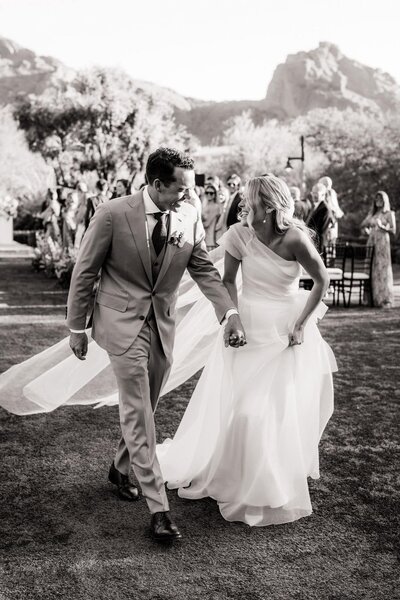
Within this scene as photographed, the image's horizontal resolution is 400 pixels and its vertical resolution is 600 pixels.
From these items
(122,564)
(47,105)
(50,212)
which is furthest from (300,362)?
(47,105)

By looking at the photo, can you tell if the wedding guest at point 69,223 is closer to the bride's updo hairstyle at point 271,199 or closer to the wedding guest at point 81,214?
the wedding guest at point 81,214

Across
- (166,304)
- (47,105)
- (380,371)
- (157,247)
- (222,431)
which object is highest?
(47,105)

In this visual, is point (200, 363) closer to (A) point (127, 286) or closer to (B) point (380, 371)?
(A) point (127, 286)

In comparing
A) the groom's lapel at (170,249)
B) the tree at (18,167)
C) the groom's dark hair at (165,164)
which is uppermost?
the tree at (18,167)

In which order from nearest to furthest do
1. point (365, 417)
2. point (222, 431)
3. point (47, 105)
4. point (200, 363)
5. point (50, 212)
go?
1. point (222, 431)
2. point (200, 363)
3. point (365, 417)
4. point (50, 212)
5. point (47, 105)

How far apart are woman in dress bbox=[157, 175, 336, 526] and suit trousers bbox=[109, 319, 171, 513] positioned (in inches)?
21.9

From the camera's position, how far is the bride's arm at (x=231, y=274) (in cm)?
427

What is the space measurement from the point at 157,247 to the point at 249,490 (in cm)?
152

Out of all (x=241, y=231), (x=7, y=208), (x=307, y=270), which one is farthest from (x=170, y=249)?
(x=7, y=208)

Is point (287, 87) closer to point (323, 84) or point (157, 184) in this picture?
A: point (323, 84)

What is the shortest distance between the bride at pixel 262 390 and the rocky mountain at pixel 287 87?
450 ft

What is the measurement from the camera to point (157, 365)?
155 inches

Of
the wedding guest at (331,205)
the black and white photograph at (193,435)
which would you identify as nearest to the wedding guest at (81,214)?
the wedding guest at (331,205)

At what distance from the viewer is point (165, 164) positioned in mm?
3590
